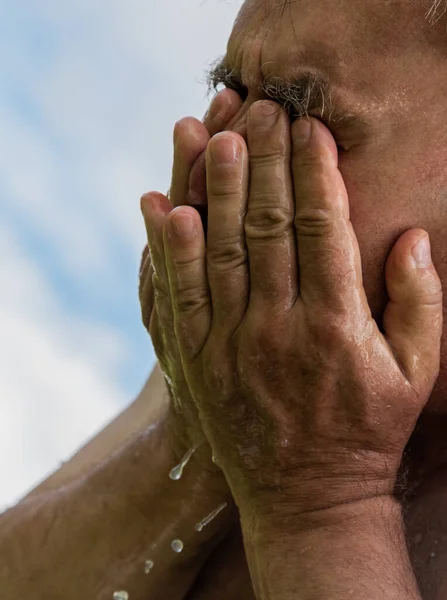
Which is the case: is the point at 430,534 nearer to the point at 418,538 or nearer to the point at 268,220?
the point at 418,538

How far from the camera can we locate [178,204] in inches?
66.1

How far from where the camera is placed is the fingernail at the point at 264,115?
1.51m

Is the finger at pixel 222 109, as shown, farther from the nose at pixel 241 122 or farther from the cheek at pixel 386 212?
the cheek at pixel 386 212

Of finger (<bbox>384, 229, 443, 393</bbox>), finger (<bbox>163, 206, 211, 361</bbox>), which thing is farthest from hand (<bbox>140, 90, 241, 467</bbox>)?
finger (<bbox>384, 229, 443, 393</bbox>)

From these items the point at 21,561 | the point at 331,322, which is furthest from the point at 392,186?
the point at 21,561

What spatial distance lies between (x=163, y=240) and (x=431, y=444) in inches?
34.4

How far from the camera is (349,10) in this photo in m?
1.53

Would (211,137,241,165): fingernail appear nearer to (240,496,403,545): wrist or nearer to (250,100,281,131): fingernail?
(250,100,281,131): fingernail

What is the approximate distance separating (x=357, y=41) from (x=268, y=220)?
0.43 meters

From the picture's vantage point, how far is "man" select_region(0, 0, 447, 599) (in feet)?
4.63

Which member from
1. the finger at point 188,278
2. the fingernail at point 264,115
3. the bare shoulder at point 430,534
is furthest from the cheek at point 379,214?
the bare shoulder at point 430,534

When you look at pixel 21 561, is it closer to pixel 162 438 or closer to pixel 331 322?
pixel 162 438

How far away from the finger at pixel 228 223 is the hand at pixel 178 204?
136mm

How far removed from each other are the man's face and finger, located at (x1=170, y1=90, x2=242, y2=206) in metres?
0.24
